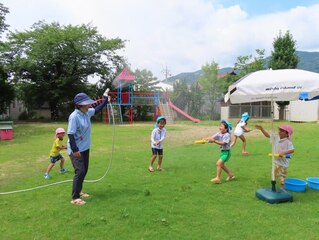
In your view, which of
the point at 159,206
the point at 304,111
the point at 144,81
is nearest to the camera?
the point at 159,206

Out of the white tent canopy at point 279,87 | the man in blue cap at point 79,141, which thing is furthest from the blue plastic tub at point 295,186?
the man in blue cap at point 79,141

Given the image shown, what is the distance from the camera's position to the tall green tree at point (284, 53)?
36.1m

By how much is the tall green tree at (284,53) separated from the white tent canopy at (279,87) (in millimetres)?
31465

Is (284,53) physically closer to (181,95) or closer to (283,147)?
(181,95)

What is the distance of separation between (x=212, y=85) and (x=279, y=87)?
121 ft

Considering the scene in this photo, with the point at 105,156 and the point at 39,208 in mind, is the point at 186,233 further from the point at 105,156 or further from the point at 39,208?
the point at 105,156

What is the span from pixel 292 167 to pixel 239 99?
12.1ft

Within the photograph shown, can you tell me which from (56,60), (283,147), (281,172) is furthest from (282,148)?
(56,60)

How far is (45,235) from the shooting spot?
4.75m

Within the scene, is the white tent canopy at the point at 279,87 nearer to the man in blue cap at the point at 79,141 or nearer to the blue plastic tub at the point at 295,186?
the blue plastic tub at the point at 295,186

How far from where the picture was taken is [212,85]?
42844mm

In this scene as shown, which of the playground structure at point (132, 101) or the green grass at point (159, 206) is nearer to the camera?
the green grass at point (159, 206)

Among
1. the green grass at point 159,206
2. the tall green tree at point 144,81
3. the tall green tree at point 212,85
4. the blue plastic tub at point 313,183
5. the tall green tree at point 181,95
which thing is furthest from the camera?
the tall green tree at point 212,85

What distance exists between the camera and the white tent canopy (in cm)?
627
